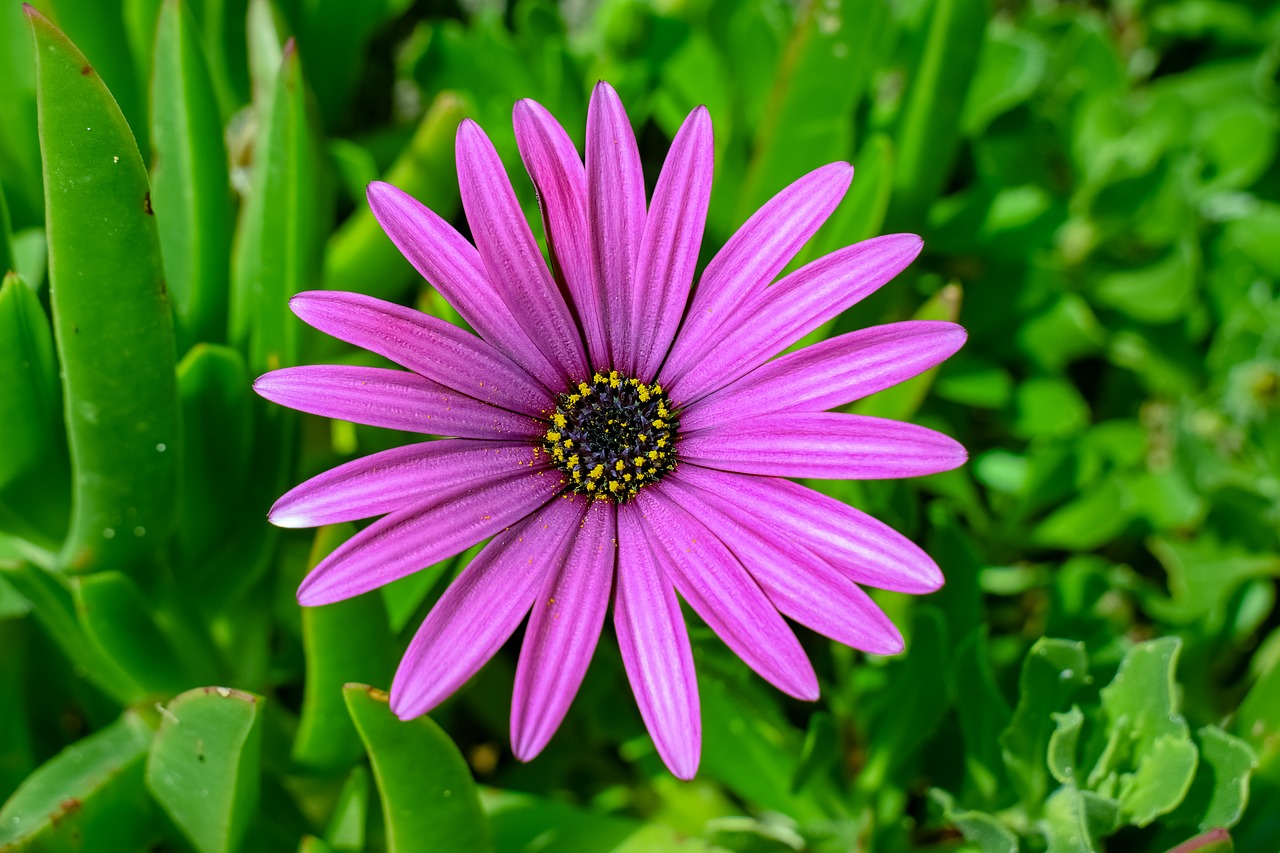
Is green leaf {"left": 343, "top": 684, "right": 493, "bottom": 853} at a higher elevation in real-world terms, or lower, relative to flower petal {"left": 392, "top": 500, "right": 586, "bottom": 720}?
lower

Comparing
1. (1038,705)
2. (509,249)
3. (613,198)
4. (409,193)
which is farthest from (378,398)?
(1038,705)

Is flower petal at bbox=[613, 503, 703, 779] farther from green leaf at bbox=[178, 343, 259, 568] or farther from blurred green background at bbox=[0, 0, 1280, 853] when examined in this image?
green leaf at bbox=[178, 343, 259, 568]

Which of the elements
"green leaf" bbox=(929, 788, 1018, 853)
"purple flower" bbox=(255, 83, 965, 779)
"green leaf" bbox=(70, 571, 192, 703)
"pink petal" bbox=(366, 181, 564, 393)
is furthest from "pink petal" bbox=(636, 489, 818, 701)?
"green leaf" bbox=(70, 571, 192, 703)

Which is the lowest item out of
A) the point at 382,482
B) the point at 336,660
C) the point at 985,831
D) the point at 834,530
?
the point at 985,831

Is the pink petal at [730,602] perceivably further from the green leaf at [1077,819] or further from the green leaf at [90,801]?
the green leaf at [90,801]

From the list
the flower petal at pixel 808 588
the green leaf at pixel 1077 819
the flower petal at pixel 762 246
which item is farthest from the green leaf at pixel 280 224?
the green leaf at pixel 1077 819

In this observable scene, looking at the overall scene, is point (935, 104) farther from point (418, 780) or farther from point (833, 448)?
point (418, 780)
